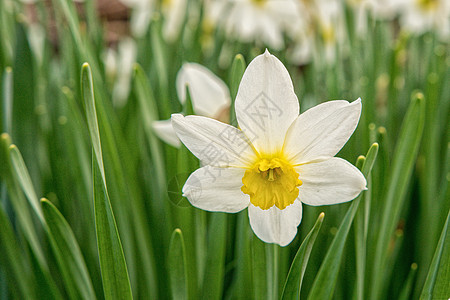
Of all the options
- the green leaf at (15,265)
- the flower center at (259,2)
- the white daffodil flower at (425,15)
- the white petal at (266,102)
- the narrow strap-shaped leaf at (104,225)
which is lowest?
the green leaf at (15,265)

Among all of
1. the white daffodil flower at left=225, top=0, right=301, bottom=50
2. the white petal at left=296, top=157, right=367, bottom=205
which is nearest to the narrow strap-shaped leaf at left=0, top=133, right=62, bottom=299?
the white petal at left=296, top=157, right=367, bottom=205

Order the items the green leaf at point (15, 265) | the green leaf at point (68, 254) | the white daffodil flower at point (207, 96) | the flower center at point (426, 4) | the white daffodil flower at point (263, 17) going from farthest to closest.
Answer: the flower center at point (426, 4), the white daffodil flower at point (263, 17), the white daffodil flower at point (207, 96), the green leaf at point (15, 265), the green leaf at point (68, 254)

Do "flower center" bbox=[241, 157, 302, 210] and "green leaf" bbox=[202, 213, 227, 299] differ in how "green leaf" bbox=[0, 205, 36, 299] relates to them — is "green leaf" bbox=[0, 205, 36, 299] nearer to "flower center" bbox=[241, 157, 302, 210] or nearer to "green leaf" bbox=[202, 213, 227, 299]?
"green leaf" bbox=[202, 213, 227, 299]

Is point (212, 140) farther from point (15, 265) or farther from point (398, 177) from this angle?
point (15, 265)

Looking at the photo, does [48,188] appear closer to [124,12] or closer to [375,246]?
[375,246]

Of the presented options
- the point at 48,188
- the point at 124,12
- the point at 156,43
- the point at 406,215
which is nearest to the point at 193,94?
the point at 156,43

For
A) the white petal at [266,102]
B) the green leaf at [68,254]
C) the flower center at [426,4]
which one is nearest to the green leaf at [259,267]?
the white petal at [266,102]

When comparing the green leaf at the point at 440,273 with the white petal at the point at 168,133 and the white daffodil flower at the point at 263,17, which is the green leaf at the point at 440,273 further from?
the white daffodil flower at the point at 263,17

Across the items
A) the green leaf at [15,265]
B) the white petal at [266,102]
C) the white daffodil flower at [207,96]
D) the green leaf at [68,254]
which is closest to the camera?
the white petal at [266,102]
